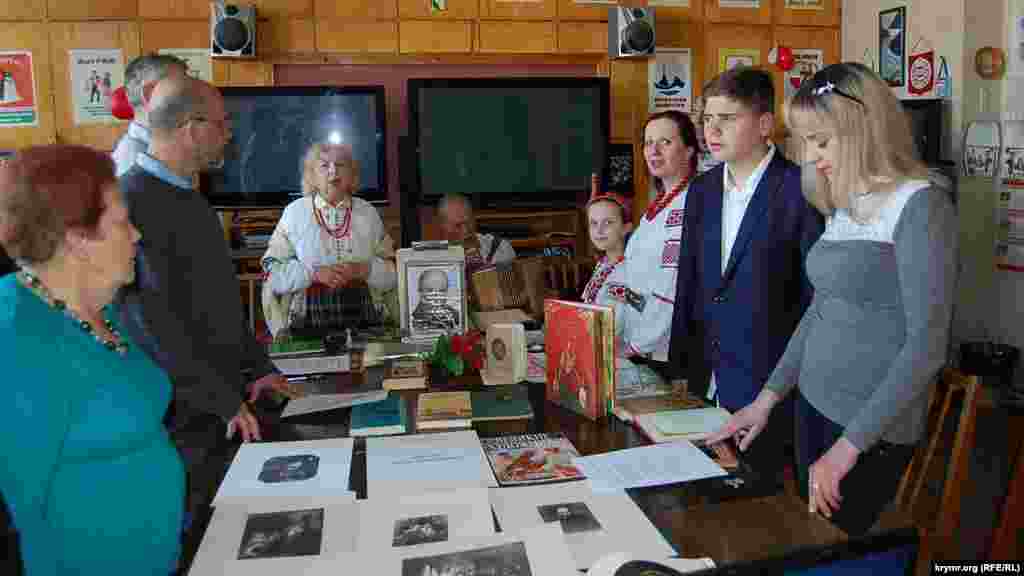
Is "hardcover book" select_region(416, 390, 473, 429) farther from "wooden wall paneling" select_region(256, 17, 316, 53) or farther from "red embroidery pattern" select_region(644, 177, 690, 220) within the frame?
"wooden wall paneling" select_region(256, 17, 316, 53)

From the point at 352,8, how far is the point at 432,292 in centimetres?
350

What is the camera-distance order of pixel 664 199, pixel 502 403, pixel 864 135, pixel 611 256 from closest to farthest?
pixel 864 135, pixel 502 403, pixel 664 199, pixel 611 256

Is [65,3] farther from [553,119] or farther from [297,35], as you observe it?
[553,119]

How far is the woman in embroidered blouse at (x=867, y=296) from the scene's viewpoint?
1468 mm

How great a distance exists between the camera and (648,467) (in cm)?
144

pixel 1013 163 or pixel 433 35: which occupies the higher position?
pixel 433 35

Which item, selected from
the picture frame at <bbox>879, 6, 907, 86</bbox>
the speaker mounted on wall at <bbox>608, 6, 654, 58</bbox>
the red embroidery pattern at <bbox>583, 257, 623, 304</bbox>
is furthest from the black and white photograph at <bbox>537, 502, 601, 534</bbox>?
the picture frame at <bbox>879, 6, 907, 86</bbox>

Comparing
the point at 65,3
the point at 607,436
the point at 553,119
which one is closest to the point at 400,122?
the point at 553,119

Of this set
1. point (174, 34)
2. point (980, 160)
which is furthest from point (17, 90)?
point (980, 160)

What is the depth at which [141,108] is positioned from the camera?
6.67 ft

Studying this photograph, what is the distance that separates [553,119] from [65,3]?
10.3 ft

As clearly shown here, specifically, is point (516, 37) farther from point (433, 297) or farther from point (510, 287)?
point (433, 297)

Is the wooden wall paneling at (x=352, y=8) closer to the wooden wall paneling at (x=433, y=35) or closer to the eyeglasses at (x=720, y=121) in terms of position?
the wooden wall paneling at (x=433, y=35)

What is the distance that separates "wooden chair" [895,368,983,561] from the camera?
66.1 inches
